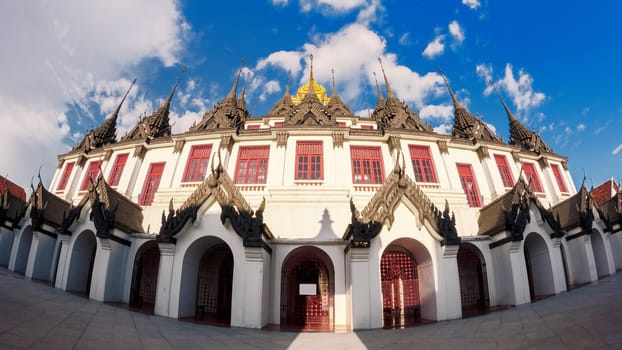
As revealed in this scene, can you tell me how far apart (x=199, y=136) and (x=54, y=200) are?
9.70 metres

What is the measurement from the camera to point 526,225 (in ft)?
46.1

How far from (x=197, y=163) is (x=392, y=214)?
12270mm

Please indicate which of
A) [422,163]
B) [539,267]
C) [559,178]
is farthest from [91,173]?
[559,178]

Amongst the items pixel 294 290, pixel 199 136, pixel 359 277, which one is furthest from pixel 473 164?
pixel 199 136

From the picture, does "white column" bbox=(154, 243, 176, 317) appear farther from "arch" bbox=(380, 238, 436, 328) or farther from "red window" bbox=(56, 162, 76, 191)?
"red window" bbox=(56, 162, 76, 191)

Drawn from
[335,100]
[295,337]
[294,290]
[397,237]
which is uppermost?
[335,100]

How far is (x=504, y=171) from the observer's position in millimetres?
19828

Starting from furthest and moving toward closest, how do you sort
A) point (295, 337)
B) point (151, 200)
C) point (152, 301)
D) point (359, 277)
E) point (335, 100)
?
point (335, 100), point (151, 200), point (152, 301), point (359, 277), point (295, 337)

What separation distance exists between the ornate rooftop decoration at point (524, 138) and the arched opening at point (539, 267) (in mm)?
10480

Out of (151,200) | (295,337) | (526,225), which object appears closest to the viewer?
(295,337)

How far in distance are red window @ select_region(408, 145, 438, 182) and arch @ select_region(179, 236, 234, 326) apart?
11837mm

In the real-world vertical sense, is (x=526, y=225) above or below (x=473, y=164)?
below

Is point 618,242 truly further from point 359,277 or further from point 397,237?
point 359,277

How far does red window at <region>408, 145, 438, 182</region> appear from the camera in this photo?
17672 mm
